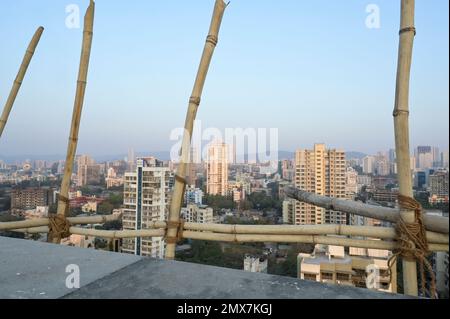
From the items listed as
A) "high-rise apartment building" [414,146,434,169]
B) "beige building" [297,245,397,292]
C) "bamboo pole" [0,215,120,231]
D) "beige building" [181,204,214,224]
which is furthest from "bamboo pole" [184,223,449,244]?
"beige building" [181,204,214,224]

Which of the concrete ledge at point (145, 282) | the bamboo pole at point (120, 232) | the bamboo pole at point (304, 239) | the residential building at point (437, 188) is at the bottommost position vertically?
the bamboo pole at point (120, 232)

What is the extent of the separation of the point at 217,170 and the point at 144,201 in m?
1.37

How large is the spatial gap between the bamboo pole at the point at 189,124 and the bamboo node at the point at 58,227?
76cm

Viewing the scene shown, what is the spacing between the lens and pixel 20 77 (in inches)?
99.4

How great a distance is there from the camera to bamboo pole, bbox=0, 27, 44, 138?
2.47 meters

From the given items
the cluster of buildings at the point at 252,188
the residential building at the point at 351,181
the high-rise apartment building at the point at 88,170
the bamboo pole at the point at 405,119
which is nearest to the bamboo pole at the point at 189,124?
the cluster of buildings at the point at 252,188

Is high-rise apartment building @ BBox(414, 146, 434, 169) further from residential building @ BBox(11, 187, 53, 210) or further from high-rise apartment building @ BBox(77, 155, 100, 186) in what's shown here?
high-rise apartment building @ BBox(77, 155, 100, 186)

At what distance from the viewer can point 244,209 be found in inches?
196

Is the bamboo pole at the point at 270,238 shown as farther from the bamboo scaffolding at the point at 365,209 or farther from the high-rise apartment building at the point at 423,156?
the high-rise apartment building at the point at 423,156

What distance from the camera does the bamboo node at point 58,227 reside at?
196 centimetres

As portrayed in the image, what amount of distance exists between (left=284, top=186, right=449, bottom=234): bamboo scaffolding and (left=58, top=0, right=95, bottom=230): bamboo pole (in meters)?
1.37

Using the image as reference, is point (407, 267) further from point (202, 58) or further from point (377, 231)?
point (202, 58)

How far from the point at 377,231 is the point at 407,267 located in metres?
0.15
